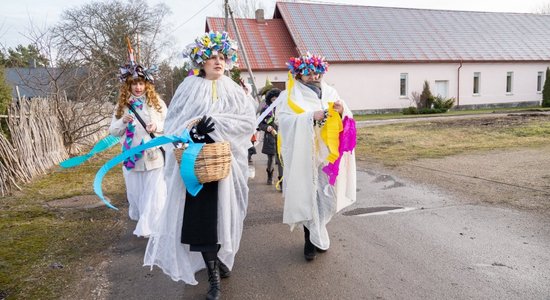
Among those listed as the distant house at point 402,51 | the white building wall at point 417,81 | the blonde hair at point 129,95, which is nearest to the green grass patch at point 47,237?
the blonde hair at point 129,95

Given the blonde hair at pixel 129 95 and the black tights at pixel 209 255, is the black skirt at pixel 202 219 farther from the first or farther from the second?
the blonde hair at pixel 129 95

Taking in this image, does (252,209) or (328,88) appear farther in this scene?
(252,209)

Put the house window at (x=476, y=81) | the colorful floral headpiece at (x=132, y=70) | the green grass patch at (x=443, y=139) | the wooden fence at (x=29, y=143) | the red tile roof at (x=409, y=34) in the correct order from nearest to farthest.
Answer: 1. the colorful floral headpiece at (x=132, y=70)
2. the wooden fence at (x=29, y=143)
3. the green grass patch at (x=443, y=139)
4. the red tile roof at (x=409, y=34)
5. the house window at (x=476, y=81)

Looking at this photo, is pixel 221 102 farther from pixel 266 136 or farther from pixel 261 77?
pixel 261 77

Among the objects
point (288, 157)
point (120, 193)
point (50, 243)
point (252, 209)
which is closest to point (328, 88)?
point (288, 157)

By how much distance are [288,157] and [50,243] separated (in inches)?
119

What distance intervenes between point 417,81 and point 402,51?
7.69 feet

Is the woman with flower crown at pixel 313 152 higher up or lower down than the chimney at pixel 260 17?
lower down

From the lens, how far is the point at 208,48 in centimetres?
376

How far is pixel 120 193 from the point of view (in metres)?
7.85

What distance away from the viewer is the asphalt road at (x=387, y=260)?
11.8ft

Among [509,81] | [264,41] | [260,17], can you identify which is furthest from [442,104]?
[260,17]

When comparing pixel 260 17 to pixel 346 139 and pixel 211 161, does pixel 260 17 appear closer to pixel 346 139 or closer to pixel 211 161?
pixel 346 139

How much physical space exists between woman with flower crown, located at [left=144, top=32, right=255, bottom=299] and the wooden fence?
5254 millimetres
